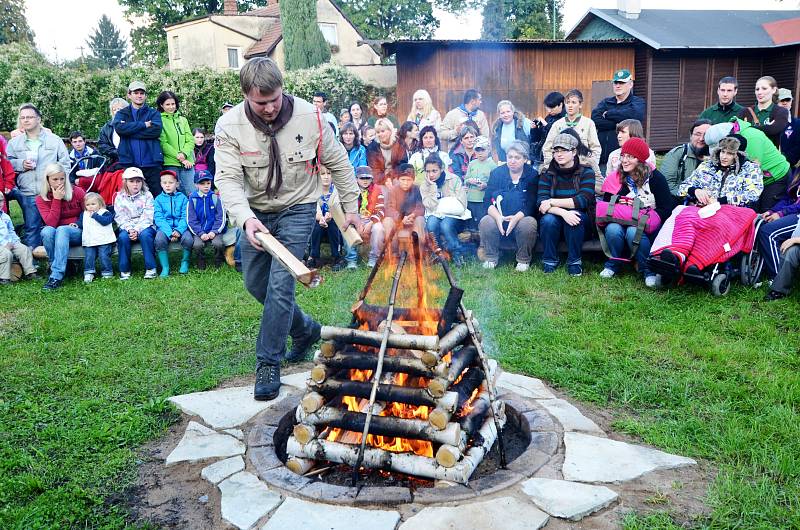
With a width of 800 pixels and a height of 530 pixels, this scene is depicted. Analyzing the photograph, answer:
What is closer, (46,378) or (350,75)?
(46,378)

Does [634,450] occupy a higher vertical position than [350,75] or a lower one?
lower

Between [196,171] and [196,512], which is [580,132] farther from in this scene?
[196,512]

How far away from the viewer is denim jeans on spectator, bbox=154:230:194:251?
27.4ft

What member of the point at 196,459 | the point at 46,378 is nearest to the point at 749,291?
the point at 196,459

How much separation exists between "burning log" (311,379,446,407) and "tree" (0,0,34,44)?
37584 millimetres

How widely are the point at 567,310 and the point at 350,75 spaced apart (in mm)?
14916

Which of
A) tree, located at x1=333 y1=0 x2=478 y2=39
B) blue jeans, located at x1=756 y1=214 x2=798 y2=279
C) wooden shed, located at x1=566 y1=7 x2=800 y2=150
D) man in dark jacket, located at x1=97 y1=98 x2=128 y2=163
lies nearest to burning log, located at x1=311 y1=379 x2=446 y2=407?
blue jeans, located at x1=756 y1=214 x2=798 y2=279

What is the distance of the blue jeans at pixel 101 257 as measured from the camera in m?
8.16

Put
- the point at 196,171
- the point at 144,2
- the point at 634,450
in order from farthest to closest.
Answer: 1. the point at 144,2
2. the point at 196,171
3. the point at 634,450

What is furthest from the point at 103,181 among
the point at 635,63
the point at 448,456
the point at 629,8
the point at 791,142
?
the point at 629,8

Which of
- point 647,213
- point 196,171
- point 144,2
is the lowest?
point 647,213

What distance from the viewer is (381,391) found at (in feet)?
11.1

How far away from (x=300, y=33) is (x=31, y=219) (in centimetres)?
1492

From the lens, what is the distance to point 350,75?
19.3m
